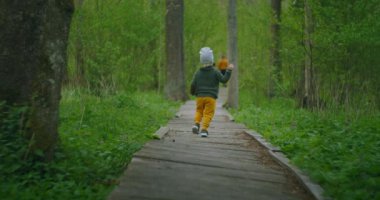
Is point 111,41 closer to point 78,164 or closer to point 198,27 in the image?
point 78,164

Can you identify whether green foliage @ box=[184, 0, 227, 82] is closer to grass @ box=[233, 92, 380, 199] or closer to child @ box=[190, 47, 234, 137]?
grass @ box=[233, 92, 380, 199]

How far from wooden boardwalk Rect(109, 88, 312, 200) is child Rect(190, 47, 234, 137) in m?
1.11

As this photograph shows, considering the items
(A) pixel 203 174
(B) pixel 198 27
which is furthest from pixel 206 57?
(B) pixel 198 27

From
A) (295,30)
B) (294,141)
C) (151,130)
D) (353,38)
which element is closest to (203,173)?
(294,141)

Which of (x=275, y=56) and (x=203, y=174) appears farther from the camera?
(x=275, y=56)

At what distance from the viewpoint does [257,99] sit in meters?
20.5

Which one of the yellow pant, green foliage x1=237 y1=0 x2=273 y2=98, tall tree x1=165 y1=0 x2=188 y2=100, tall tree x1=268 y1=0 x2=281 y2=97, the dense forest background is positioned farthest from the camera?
tall tree x1=165 y1=0 x2=188 y2=100

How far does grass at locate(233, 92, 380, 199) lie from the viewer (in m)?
5.61

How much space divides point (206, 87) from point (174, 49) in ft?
36.2

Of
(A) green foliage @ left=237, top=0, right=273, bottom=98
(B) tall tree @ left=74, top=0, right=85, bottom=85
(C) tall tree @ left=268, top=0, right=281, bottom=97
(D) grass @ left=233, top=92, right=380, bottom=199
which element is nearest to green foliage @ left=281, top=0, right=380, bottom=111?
(D) grass @ left=233, top=92, right=380, bottom=199

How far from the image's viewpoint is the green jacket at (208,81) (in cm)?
1066

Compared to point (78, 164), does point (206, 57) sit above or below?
above

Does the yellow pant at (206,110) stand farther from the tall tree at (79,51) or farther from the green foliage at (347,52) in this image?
the tall tree at (79,51)

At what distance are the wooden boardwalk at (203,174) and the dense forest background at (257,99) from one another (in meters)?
0.31
